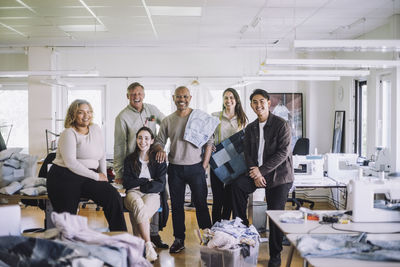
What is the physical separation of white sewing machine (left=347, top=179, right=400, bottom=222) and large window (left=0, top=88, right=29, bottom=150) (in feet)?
24.8

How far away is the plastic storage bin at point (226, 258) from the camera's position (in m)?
3.08

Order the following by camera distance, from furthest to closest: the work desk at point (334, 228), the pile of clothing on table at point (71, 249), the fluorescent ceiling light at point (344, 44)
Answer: the fluorescent ceiling light at point (344, 44), the work desk at point (334, 228), the pile of clothing on table at point (71, 249)

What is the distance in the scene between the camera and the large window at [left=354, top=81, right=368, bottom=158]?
6766mm

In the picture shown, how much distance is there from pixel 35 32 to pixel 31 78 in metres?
1.36

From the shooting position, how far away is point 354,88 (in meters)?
6.99

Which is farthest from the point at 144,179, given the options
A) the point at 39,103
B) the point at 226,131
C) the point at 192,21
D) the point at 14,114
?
the point at 14,114

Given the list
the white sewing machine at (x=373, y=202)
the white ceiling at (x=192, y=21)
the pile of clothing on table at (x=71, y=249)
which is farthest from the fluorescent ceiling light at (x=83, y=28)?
the white sewing machine at (x=373, y=202)

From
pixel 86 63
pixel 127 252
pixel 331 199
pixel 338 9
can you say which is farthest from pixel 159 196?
pixel 86 63

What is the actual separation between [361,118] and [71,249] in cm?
604

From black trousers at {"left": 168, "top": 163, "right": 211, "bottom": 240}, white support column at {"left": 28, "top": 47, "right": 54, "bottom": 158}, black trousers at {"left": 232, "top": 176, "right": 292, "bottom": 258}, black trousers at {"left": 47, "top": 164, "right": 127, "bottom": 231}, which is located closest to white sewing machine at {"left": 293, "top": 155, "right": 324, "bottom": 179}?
black trousers at {"left": 232, "top": 176, "right": 292, "bottom": 258}

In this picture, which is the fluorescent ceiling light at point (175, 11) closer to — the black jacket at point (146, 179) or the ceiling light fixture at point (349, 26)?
the ceiling light fixture at point (349, 26)

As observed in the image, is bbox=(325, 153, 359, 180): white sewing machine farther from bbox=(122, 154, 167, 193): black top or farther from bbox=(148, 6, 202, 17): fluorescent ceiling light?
bbox=(148, 6, 202, 17): fluorescent ceiling light

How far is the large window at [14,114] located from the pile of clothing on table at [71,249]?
23.3ft

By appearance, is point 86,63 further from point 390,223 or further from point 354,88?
point 390,223
